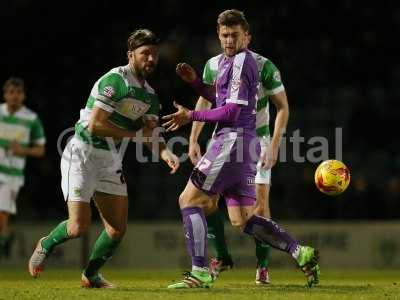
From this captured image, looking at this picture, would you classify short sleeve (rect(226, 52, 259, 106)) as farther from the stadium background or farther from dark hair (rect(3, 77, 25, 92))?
the stadium background

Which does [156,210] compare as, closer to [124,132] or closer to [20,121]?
[20,121]

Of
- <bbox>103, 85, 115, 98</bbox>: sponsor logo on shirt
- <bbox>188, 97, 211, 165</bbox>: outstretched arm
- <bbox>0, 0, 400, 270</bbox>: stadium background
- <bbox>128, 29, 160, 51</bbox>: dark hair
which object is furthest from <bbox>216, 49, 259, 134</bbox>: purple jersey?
<bbox>0, 0, 400, 270</bbox>: stadium background

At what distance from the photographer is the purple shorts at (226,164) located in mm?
6570

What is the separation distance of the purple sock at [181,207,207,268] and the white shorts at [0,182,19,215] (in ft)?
17.0

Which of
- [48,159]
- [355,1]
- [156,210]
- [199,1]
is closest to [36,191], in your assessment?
[48,159]

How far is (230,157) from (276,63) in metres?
8.78

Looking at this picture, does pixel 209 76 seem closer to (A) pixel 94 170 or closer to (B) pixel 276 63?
(A) pixel 94 170

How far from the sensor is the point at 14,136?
37.8ft

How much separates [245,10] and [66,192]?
9.57 metres

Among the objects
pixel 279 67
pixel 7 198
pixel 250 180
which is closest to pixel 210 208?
pixel 250 180

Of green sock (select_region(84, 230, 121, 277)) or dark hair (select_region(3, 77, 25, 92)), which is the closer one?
green sock (select_region(84, 230, 121, 277))

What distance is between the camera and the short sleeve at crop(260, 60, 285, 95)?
25.9ft

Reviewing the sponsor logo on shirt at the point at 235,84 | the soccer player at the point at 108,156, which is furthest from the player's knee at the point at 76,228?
the sponsor logo on shirt at the point at 235,84

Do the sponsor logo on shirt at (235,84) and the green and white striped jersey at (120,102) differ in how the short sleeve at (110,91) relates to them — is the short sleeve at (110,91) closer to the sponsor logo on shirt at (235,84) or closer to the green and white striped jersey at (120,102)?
the green and white striped jersey at (120,102)
